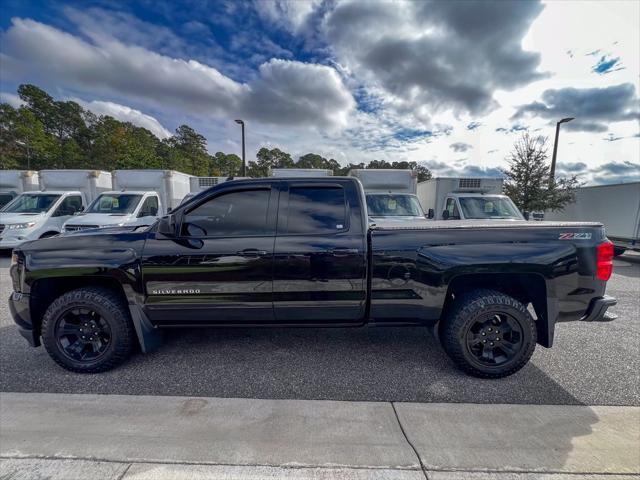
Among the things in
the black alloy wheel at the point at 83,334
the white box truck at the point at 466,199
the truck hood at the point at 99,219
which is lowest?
the black alloy wheel at the point at 83,334

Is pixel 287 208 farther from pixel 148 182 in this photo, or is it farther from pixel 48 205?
pixel 48 205

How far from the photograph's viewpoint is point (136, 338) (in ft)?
9.61

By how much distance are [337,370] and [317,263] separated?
1.11 meters

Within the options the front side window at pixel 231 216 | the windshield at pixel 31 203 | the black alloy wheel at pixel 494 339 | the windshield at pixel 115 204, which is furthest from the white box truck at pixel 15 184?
the black alloy wheel at pixel 494 339

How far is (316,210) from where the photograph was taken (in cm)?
279

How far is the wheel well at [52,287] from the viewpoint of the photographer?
280 centimetres

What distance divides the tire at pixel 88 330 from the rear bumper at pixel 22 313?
0.19 meters

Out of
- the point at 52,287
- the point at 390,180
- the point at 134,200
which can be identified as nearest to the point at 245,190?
the point at 52,287

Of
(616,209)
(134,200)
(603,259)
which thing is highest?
(616,209)

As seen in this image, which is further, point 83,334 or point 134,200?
point 134,200

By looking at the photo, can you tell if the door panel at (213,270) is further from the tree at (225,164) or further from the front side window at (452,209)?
the tree at (225,164)

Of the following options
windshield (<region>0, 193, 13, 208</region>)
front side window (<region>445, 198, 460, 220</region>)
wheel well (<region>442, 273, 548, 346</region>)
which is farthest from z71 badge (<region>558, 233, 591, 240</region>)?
windshield (<region>0, 193, 13, 208</region>)

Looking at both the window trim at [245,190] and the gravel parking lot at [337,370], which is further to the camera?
the window trim at [245,190]

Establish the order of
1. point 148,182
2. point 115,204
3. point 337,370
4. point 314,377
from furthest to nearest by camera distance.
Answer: point 148,182 < point 115,204 < point 337,370 < point 314,377
